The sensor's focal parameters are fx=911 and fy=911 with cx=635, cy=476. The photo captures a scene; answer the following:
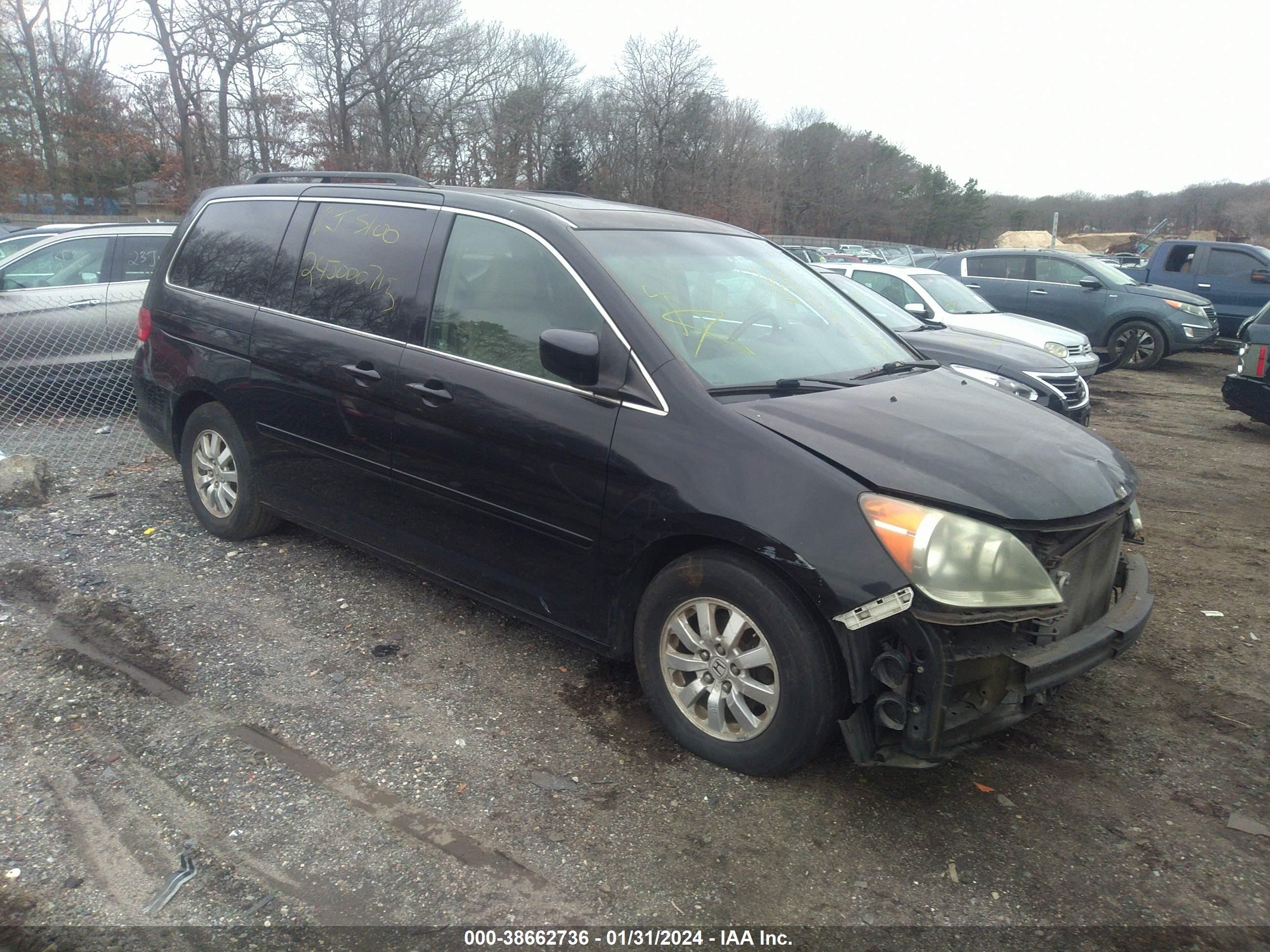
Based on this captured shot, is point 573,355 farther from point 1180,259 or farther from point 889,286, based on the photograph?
point 1180,259

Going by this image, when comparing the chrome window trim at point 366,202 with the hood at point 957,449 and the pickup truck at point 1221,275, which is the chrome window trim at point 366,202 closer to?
the hood at point 957,449

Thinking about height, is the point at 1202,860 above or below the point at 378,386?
below

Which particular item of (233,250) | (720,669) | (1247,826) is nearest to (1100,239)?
(233,250)

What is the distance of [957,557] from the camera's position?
275 cm

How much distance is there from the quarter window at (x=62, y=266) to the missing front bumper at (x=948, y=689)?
29.2ft

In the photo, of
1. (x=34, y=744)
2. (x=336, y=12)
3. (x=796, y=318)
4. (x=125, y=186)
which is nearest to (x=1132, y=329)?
(x=796, y=318)

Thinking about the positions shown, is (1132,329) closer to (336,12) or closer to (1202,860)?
(1202,860)

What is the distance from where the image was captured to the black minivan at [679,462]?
280 centimetres

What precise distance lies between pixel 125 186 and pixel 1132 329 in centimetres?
3701

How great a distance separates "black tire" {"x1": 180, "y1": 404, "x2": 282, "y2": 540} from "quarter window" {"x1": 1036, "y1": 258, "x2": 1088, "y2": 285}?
13712mm

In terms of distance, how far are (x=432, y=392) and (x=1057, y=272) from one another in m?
14.0

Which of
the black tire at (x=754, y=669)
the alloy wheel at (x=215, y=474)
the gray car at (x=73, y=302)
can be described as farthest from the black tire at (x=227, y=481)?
the gray car at (x=73, y=302)

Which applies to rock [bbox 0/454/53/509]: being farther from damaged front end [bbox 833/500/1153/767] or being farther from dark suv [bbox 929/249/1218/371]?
dark suv [bbox 929/249/1218/371]

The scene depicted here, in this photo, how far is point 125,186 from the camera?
1437 inches
